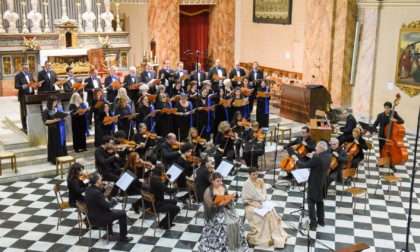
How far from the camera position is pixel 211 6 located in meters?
23.0

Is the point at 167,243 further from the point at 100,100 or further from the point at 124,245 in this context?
the point at 100,100

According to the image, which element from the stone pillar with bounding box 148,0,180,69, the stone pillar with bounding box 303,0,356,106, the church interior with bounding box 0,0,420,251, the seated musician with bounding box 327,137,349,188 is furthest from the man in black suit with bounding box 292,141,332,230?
the stone pillar with bounding box 148,0,180,69

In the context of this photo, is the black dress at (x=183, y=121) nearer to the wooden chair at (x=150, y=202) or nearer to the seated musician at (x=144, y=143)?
the seated musician at (x=144, y=143)

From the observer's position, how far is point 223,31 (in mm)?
22766

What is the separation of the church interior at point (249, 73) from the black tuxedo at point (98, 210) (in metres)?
0.50

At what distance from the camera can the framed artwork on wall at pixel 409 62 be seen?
16.0m

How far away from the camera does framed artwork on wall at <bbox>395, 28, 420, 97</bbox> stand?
1603 centimetres

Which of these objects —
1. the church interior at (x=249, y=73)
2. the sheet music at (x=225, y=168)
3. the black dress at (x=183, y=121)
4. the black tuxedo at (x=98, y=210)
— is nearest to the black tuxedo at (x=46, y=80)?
the church interior at (x=249, y=73)

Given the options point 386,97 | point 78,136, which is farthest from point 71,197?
point 386,97

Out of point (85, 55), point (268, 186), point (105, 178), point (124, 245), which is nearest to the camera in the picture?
point (124, 245)

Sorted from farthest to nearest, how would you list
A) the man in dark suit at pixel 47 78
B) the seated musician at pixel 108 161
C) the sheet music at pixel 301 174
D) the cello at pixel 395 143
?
the man in dark suit at pixel 47 78
the cello at pixel 395 143
the seated musician at pixel 108 161
the sheet music at pixel 301 174

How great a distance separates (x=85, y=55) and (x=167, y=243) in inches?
501

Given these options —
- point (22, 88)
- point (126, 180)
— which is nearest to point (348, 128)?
point (126, 180)

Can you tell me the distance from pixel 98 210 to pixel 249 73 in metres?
8.15
